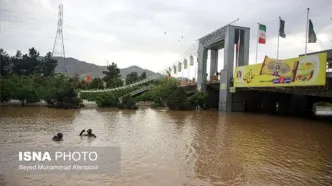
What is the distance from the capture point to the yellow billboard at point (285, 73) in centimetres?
2897

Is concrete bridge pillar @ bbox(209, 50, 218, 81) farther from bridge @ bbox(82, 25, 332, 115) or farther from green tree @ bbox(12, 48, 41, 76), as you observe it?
green tree @ bbox(12, 48, 41, 76)

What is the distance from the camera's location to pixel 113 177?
32.2 ft

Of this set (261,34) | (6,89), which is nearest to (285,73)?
(261,34)

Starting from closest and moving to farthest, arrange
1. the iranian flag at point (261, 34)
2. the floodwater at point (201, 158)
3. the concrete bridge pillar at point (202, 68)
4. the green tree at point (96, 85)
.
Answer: the floodwater at point (201, 158) → the iranian flag at point (261, 34) → the concrete bridge pillar at point (202, 68) → the green tree at point (96, 85)

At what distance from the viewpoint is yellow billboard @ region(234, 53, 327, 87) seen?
28969mm

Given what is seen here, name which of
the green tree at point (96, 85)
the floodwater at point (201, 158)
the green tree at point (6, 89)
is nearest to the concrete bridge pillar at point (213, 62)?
the green tree at point (96, 85)

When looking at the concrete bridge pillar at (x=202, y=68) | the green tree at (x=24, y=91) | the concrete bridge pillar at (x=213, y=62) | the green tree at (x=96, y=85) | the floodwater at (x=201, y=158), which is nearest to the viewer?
the floodwater at (x=201, y=158)

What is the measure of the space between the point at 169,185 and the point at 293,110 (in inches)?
1693

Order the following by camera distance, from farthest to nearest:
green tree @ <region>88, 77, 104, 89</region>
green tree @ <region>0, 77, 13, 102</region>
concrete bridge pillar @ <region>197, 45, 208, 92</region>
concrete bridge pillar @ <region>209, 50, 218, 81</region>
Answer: green tree @ <region>88, 77, 104, 89</region> → concrete bridge pillar @ <region>209, 50, 218, 81</region> → concrete bridge pillar @ <region>197, 45, 208, 92</region> → green tree @ <region>0, 77, 13, 102</region>

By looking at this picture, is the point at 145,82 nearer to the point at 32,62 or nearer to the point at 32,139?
the point at 32,62

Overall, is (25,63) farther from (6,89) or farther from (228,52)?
(228,52)

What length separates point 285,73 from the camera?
109 feet

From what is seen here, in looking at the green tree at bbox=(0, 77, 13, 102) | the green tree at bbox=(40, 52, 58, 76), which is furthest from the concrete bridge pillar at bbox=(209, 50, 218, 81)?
the green tree at bbox=(40, 52, 58, 76)

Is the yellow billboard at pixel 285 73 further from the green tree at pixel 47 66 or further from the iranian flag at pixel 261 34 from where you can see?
the green tree at pixel 47 66
